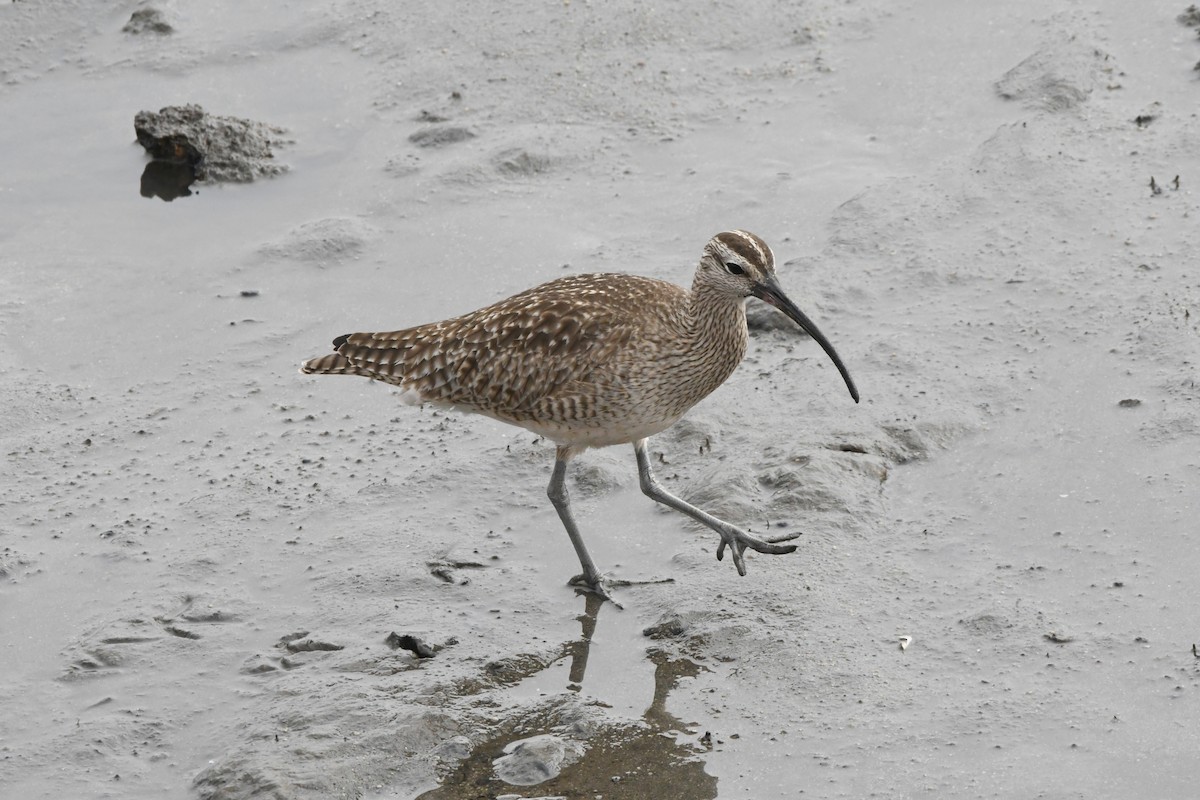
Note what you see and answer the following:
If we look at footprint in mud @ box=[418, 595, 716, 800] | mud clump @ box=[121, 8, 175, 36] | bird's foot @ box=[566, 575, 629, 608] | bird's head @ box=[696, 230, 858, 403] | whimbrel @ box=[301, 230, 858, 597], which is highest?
mud clump @ box=[121, 8, 175, 36]

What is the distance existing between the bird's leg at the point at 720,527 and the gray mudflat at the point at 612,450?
160 millimetres

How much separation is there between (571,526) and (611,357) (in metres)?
0.82

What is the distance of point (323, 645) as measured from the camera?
688cm

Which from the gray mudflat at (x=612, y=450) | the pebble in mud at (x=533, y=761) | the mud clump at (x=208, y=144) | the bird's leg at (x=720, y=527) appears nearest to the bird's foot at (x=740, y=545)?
the bird's leg at (x=720, y=527)

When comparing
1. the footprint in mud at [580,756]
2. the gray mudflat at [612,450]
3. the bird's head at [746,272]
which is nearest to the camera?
the footprint in mud at [580,756]

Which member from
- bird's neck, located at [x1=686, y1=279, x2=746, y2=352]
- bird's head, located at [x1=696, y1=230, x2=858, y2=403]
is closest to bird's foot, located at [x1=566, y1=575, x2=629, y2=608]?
bird's neck, located at [x1=686, y1=279, x2=746, y2=352]

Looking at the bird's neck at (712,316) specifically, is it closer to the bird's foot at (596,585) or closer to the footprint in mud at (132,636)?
the bird's foot at (596,585)

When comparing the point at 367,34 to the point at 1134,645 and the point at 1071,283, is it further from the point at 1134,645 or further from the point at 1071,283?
the point at 1134,645

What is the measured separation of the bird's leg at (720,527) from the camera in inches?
280

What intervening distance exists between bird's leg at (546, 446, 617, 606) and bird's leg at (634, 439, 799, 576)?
0.37 m

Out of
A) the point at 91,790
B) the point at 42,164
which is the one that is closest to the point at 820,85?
the point at 42,164

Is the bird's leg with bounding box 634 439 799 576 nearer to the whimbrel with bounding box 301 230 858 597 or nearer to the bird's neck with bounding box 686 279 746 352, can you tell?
the whimbrel with bounding box 301 230 858 597

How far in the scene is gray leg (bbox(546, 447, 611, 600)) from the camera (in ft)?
23.5

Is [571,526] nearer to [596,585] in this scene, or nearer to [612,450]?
[596,585]
